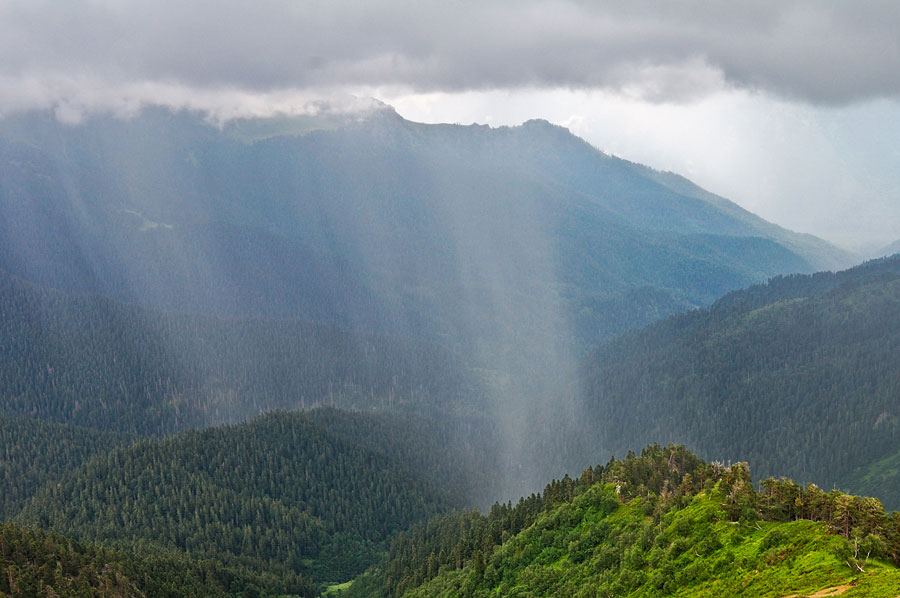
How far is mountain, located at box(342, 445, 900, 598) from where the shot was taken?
7188 centimetres

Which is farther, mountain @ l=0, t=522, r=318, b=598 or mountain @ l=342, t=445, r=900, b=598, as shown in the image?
mountain @ l=0, t=522, r=318, b=598

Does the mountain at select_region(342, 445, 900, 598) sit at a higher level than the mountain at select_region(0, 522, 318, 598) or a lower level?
higher

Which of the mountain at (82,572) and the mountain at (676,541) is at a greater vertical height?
the mountain at (676,541)

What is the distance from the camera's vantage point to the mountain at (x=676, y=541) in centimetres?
7188

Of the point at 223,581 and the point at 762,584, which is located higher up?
the point at 762,584

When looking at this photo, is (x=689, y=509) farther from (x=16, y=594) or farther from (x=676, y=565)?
(x=16, y=594)

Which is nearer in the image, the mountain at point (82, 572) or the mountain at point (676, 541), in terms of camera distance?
the mountain at point (676, 541)

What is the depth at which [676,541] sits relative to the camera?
93.5 meters

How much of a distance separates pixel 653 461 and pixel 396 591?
8347 centimetres

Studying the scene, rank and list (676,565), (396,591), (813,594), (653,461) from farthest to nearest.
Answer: (396,591) < (653,461) < (676,565) < (813,594)

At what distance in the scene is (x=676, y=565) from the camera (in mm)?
89500

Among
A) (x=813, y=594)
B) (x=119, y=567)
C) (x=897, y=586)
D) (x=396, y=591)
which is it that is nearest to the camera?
(x=897, y=586)

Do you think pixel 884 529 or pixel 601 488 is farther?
pixel 601 488

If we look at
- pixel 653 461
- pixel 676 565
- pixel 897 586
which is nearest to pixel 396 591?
pixel 653 461
